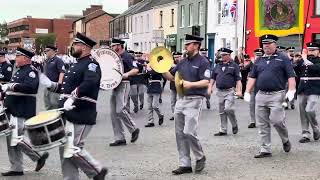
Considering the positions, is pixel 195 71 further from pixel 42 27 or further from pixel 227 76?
pixel 42 27

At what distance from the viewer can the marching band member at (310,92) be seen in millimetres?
11586

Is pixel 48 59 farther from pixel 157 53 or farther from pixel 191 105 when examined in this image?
pixel 191 105

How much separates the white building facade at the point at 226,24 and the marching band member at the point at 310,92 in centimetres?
2480

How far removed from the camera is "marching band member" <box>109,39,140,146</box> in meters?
11.3

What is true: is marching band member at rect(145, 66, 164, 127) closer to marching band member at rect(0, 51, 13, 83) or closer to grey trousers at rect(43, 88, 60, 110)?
grey trousers at rect(43, 88, 60, 110)

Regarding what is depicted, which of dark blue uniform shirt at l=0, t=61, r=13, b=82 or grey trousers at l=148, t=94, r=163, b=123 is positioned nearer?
dark blue uniform shirt at l=0, t=61, r=13, b=82

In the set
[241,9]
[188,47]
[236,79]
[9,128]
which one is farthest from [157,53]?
[241,9]

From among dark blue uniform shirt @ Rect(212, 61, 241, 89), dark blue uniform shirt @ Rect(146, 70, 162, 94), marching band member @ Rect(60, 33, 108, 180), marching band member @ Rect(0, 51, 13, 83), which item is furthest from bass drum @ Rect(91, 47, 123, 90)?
dark blue uniform shirt @ Rect(146, 70, 162, 94)

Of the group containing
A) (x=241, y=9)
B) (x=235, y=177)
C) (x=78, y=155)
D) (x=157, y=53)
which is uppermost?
(x=241, y=9)

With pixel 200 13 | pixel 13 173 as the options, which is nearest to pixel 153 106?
pixel 13 173

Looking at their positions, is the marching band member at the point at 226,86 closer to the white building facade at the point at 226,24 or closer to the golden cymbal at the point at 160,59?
the golden cymbal at the point at 160,59

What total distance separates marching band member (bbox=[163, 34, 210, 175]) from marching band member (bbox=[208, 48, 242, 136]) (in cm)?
396

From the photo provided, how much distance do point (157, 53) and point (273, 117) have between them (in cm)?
234

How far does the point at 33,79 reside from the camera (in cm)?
847
